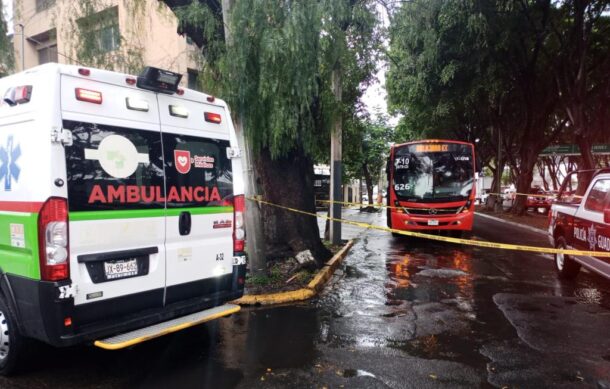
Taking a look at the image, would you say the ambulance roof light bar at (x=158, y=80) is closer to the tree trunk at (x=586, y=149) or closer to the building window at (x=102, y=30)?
the building window at (x=102, y=30)

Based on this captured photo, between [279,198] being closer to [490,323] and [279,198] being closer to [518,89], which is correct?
[490,323]

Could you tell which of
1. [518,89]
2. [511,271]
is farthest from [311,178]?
[518,89]

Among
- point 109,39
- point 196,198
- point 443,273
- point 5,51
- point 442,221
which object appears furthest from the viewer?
point 442,221

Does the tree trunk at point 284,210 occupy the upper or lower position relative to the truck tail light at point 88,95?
lower

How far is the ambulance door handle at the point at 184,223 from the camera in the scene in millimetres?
4508

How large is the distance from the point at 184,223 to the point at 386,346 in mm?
2448

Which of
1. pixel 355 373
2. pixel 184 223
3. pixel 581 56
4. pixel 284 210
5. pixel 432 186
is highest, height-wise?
pixel 581 56

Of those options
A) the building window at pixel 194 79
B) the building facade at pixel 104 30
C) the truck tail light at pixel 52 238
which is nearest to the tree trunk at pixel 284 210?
the building window at pixel 194 79

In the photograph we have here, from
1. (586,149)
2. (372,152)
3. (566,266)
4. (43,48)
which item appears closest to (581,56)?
(586,149)

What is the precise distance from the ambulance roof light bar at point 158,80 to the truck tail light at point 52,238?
4.35 ft

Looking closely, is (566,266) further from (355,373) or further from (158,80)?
(158,80)

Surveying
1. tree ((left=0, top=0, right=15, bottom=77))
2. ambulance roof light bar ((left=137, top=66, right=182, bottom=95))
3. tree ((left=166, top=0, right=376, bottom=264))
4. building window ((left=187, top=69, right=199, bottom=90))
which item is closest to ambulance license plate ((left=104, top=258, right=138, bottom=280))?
ambulance roof light bar ((left=137, top=66, right=182, bottom=95))

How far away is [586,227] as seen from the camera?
6.98 metres

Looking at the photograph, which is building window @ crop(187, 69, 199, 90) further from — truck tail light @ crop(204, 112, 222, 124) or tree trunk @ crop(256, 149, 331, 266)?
truck tail light @ crop(204, 112, 222, 124)
